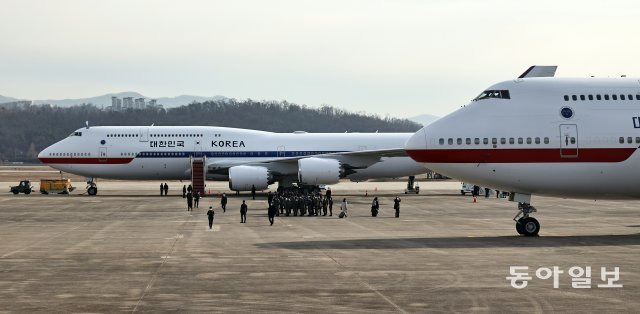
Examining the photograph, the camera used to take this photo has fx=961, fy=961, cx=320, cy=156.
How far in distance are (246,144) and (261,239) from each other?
39644 mm

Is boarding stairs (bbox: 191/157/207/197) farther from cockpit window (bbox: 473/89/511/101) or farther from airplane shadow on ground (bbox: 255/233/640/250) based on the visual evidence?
cockpit window (bbox: 473/89/511/101)

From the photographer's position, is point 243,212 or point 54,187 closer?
point 243,212

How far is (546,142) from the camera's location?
35.4m

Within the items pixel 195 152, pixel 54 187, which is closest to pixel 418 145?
pixel 195 152

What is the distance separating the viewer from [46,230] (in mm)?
44031

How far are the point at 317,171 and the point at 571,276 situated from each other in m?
44.7

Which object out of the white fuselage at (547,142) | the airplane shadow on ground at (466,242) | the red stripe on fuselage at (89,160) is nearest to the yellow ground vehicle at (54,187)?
Result: the red stripe on fuselage at (89,160)

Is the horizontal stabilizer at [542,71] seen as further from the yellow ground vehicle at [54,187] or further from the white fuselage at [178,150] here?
the yellow ground vehicle at [54,187]

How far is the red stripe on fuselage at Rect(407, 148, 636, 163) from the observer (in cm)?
3538

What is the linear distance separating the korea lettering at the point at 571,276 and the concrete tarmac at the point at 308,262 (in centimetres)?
22

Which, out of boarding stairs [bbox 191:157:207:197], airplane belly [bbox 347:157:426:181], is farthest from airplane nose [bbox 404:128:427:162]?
boarding stairs [bbox 191:157:207:197]

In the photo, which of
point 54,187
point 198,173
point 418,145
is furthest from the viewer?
point 54,187

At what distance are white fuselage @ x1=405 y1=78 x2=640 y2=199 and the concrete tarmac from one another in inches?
90.2

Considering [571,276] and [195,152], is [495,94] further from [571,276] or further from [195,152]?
[195,152]
